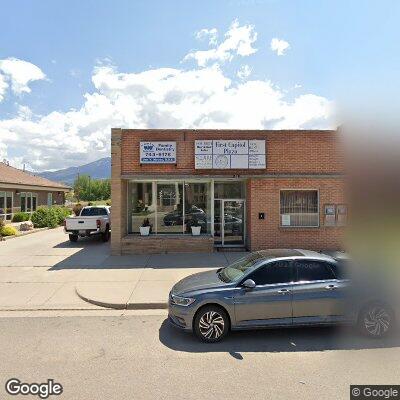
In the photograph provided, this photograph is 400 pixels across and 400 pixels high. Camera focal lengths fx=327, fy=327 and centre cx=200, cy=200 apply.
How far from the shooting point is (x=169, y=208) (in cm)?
1355

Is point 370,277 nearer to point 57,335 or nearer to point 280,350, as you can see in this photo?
point 280,350

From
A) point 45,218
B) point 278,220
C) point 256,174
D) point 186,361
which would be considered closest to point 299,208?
point 278,220

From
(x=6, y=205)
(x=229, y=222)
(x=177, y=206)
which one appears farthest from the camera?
(x=6, y=205)

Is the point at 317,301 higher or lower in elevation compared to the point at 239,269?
lower

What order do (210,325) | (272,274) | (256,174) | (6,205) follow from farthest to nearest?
(6,205), (256,174), (272,274), (210,325)

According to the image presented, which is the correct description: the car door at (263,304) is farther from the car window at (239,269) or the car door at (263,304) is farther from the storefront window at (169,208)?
the storefront window at (169,208)

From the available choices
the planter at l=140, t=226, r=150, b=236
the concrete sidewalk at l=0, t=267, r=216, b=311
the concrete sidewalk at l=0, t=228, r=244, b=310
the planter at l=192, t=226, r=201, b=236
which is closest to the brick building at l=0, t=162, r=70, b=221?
the concrete sidewalk at l=0, t=228, r=244, b=310

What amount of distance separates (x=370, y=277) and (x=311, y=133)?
7972 mm

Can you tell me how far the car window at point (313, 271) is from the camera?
554cm

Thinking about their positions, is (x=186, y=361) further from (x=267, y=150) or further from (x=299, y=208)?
(x=267, y=150)

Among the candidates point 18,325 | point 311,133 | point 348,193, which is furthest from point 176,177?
point 18,325

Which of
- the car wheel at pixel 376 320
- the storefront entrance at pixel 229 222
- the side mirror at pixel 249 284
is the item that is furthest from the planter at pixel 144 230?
the car wheel at pixel 376 320

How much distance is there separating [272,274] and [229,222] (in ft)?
26.8

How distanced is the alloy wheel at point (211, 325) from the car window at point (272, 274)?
84cm
